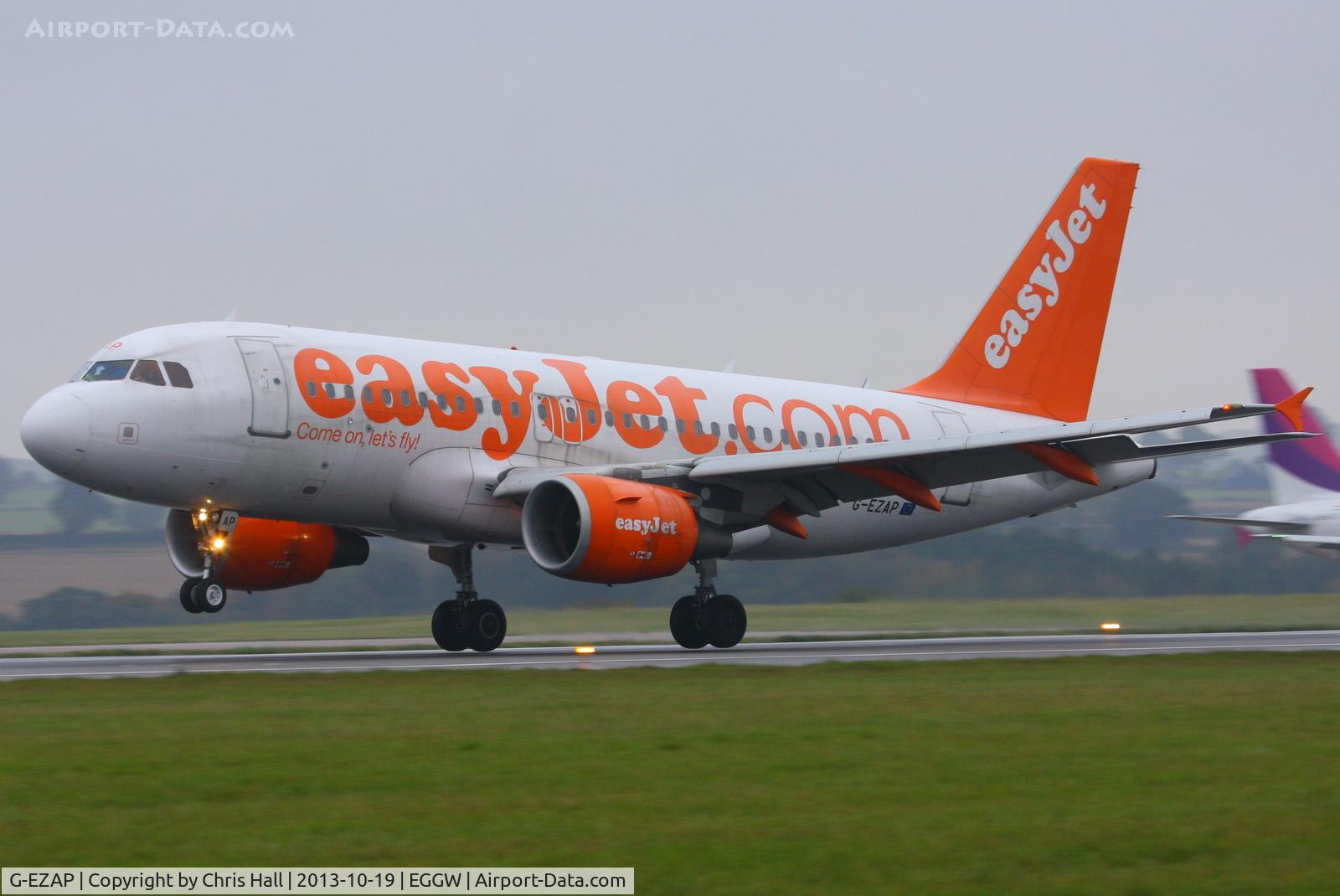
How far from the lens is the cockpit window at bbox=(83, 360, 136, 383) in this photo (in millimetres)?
Result: 21516

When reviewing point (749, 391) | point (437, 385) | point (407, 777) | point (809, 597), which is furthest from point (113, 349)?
point (809, 597)

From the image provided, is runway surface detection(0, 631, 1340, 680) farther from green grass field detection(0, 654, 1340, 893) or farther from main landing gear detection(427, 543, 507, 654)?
green grass field detection(0, 654, 1340, 893)

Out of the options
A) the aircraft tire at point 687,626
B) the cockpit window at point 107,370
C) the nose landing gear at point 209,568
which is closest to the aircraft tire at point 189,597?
the nose landing gear at point 209,568

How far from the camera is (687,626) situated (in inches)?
1018

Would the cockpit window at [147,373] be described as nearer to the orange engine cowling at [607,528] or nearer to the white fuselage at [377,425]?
the white fuselage at [377,425]

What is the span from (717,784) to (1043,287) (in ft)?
72.3

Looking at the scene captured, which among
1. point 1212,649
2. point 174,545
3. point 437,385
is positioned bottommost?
point 1212,649

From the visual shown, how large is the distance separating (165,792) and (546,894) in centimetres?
345

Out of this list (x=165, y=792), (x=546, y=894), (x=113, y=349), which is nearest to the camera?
(x=546, y=894)

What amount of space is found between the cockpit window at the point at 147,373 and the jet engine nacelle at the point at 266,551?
3.39 meters

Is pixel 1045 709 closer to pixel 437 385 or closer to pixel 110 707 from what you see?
pixel 110 707

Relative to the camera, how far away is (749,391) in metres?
27.7

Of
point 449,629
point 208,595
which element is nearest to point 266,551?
point 449,629

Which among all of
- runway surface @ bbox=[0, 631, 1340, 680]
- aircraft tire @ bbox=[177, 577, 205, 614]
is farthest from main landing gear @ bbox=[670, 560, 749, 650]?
aircraft tire @ bbox=[177, 577, 205, 614]
